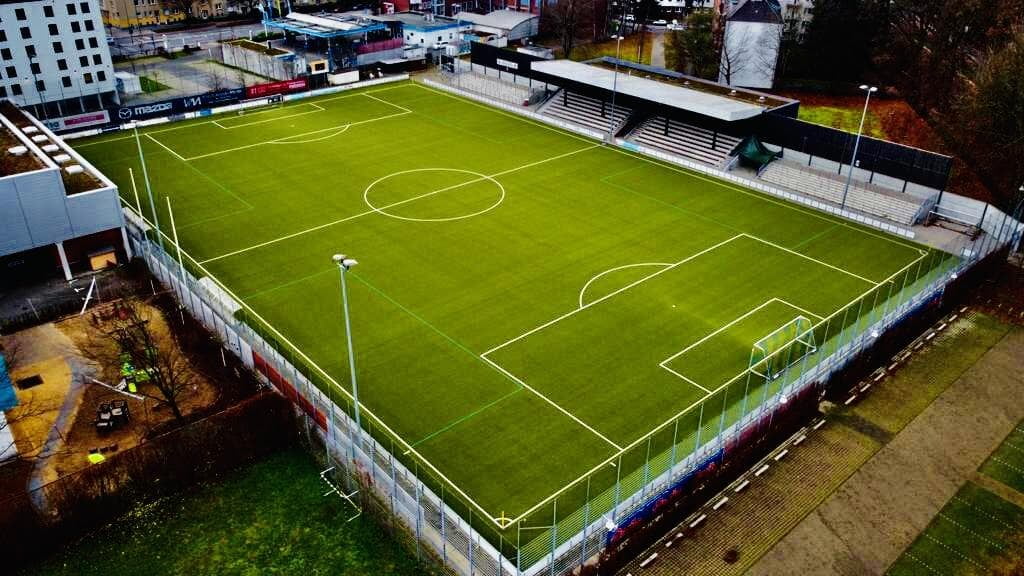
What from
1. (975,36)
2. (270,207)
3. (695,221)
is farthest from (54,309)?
(975,36)

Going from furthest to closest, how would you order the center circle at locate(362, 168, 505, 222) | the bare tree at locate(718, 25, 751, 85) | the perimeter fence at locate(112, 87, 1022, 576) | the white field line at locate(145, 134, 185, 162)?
the bare tree at locate(718, 25, 751, 85) < the white field line at locate(145, 134, 185, 162) < the center circle at locate(362, 168, 505, 222) < the perimeter fence at locate(112, 87, 1022, 576)

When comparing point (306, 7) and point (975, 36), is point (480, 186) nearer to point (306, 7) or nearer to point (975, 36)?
point (975, 36)

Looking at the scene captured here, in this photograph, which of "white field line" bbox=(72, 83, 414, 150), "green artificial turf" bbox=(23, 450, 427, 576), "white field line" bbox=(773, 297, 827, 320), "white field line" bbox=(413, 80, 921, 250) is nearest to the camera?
"green artificial turf" bbox=(23, 450, 427, 576)

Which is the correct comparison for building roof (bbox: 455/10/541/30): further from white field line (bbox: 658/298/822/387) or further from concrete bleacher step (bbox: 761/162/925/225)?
white field line (bbox: 658/298/822/387)

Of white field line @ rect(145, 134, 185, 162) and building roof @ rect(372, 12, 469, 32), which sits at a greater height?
building roof @ rect(372, 12, 469, 32)

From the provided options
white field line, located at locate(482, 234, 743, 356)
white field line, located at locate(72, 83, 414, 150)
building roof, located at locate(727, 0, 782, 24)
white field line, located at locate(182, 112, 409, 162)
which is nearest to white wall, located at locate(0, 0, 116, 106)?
white field line, located at locate(72, 83, 414, 150)

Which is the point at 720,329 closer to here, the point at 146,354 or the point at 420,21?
the point at 146,354

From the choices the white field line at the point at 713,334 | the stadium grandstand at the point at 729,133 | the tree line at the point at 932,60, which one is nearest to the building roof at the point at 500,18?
the tree line at the point at 932,60

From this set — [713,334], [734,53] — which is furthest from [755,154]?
[734,53]
